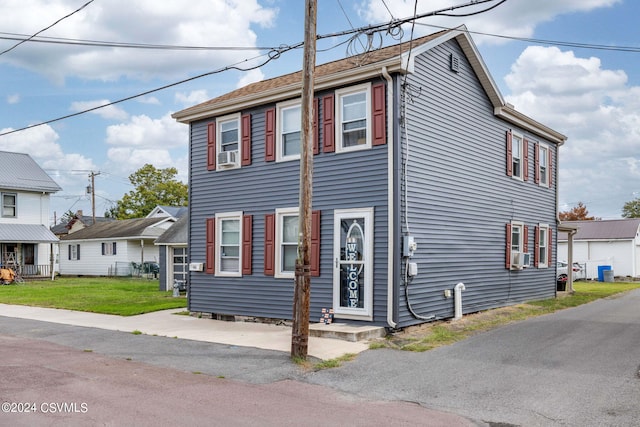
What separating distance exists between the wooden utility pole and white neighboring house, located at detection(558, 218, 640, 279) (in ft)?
102

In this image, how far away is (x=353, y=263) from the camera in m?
13.0

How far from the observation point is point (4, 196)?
117 feet

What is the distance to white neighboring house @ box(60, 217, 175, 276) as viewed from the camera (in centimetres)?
3932

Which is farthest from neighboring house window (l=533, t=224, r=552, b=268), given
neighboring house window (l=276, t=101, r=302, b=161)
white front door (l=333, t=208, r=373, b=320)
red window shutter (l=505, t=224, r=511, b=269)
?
neighboring house window (l=276, t=101, r=302, b=161)

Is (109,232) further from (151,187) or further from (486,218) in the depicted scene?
(486,218)

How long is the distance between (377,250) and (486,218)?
5166 millimetres

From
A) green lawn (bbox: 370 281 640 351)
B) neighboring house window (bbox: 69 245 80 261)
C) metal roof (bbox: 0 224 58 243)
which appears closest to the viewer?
green lawn (bbox: 370 281 640 351)

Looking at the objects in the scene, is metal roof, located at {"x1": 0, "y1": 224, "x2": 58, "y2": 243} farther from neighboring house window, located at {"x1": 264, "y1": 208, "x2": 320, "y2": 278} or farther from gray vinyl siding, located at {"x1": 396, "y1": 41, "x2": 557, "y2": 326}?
gray vinyl siding, located at {"x1": 396, "y1": 41, "x2": 557, "y2": 326}

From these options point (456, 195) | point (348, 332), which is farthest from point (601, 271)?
point (348, 332)

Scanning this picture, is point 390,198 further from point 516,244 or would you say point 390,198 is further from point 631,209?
point 631,209

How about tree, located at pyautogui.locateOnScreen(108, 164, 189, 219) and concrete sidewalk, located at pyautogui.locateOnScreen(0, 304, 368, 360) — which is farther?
tree, located at pyautogui.locateOnScreen(108, 164, 189, 219)

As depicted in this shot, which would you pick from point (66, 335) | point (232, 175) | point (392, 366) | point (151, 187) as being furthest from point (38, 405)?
point (151, 187)

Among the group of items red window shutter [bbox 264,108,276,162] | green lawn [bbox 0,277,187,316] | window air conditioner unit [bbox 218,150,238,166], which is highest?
red window shutter [bbox 264,108,276,162]

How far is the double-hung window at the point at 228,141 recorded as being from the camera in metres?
15.6
